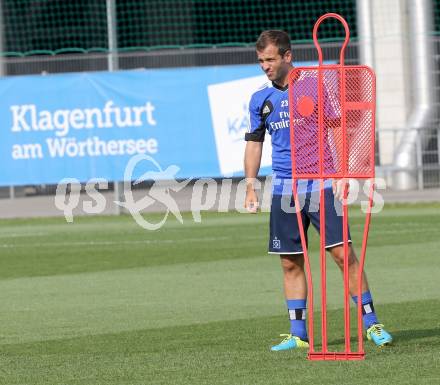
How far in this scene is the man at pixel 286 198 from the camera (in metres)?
8.15

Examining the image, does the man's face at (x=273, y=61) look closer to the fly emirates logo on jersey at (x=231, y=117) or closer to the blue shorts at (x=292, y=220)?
the blue shorts at (x=292, y=220)

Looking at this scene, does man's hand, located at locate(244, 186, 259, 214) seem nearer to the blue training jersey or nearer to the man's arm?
the man's arm

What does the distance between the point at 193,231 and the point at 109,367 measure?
1088cm

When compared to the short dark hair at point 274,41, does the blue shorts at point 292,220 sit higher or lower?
lower

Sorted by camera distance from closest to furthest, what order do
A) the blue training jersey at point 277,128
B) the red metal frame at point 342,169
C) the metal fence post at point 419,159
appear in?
the red metal frame at point 342,169 < the blue training jersey at point 277,128 < the metal fence post at point 419,159

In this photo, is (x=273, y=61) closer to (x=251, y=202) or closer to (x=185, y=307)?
(x=251, y=202)

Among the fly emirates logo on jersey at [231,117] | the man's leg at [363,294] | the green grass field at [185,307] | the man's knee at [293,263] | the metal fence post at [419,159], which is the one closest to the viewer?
the green grass field at [185,307]

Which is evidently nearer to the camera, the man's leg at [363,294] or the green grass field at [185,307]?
the green grass field at [185,307]

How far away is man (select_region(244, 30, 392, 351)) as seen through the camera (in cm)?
815

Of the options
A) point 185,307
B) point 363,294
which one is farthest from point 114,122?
point 363,294

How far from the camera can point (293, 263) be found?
8.61 m

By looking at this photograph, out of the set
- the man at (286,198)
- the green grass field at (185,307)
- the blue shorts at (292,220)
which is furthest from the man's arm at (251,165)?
the green grass field at (185,307)

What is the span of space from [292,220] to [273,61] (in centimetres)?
111

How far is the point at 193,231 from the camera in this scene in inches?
728
